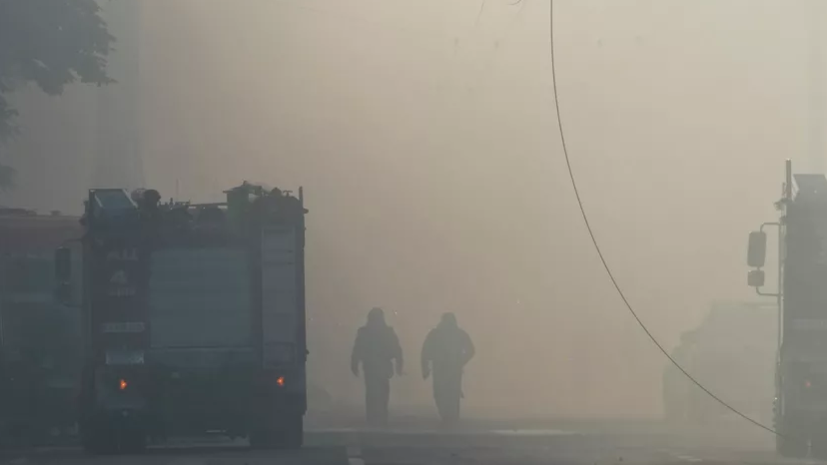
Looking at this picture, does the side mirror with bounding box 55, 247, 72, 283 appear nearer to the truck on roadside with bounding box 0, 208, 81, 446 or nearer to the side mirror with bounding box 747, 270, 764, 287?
the truck on roadside with bounding box 0, 208, 81, 446

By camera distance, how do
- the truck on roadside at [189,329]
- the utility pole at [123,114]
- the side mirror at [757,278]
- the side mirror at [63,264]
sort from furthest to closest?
1. the utility pole at [123,114]
2. the side mirror at [757,278]
3. the side mirror at [63,264]
4. the truck on roadside at [189,329]

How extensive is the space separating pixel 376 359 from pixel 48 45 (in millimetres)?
9929

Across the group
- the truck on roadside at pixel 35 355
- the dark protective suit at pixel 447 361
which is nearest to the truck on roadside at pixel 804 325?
the dark protective suit at pixel 447 361

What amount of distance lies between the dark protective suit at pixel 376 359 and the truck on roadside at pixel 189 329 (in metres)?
8.11

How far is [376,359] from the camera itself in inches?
1127

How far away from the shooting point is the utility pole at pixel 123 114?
5781 cm

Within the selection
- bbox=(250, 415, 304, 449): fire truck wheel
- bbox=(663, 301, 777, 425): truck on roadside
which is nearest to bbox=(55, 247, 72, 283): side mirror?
bbox=(250, 415, 304, 449): fire truck wheel

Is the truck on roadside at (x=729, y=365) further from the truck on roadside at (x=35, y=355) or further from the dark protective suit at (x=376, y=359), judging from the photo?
the truck on roadside at (x=35, y=355)

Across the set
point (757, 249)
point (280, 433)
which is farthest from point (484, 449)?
point (757, 249)

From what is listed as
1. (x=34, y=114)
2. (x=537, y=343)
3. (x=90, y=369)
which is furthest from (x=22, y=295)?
(x=537, y=343)

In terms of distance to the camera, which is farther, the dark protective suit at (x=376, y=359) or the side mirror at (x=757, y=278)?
the dark protective suit at (x=376, y=359)

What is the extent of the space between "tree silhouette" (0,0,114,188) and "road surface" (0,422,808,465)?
448 inches

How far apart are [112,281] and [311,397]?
14823 millimetres

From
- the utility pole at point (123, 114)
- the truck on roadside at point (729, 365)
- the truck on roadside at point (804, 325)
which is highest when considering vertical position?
the utility pole at point (123, 114)
